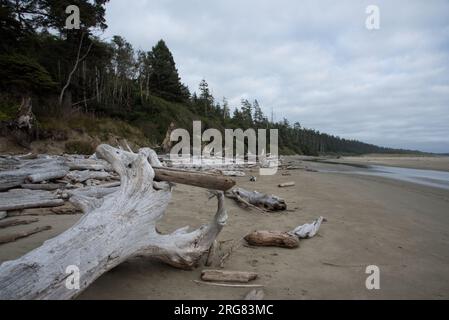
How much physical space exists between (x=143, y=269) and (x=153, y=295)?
577mm

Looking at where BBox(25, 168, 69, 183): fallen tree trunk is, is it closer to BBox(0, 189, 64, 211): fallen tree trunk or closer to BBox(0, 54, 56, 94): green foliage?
BBox(0, 189, 64, 211): fallen tree trunk

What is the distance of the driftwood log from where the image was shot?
6973mm

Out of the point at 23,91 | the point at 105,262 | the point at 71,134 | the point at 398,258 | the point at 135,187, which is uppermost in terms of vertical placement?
the point at 23,91

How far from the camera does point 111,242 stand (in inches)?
111

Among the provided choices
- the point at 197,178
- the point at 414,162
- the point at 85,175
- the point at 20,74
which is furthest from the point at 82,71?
the point at 414,162

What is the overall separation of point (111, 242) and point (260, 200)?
193 inches

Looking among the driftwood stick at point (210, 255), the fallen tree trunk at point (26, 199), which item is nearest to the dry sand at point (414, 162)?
the driftwood stick at point (210, 255)

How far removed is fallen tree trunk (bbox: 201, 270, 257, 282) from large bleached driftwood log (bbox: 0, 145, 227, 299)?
0.29m

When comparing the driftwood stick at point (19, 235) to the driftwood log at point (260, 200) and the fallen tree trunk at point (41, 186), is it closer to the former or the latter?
the fallen tree trunk at point (41, 186)

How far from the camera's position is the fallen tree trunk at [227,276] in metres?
3.17

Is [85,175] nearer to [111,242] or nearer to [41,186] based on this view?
[41,186]

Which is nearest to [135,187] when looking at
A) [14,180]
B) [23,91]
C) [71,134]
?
[14,180]
